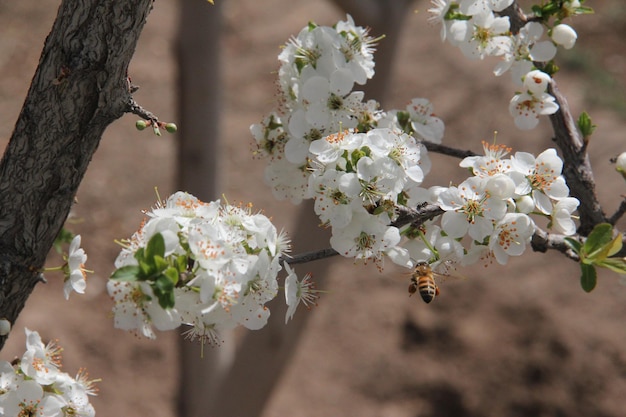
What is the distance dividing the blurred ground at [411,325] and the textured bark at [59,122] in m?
2.15

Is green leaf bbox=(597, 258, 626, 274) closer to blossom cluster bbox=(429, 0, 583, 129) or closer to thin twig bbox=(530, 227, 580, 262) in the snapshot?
thin twig bbox=(530, 227, 580, 262)

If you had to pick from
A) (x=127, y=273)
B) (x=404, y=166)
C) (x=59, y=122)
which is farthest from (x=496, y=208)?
(x=59, y=122)

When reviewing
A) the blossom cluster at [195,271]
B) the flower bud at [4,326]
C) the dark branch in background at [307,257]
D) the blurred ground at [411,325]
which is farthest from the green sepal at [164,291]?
the blurred ground at [411,325]

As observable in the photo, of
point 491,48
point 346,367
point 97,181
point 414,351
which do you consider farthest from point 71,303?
point 491,48

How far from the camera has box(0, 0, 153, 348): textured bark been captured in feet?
4.74

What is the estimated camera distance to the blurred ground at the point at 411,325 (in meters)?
4.17

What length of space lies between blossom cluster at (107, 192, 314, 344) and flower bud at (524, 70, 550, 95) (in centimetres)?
72

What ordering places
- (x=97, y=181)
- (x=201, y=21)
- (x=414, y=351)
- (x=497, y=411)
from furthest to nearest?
1. (x=97, y=181)
2. (x=414, y=351)
3. (x=497, y=411)
4. (x=201, y=21)

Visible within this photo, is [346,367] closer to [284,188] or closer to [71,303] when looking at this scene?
[71,303]

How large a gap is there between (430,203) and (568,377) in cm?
295

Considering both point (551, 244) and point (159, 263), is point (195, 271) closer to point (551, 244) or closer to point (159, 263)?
point (159, 263)

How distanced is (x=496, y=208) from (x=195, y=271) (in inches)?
21.1

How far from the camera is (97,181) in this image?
5293mm

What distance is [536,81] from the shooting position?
1.69m
